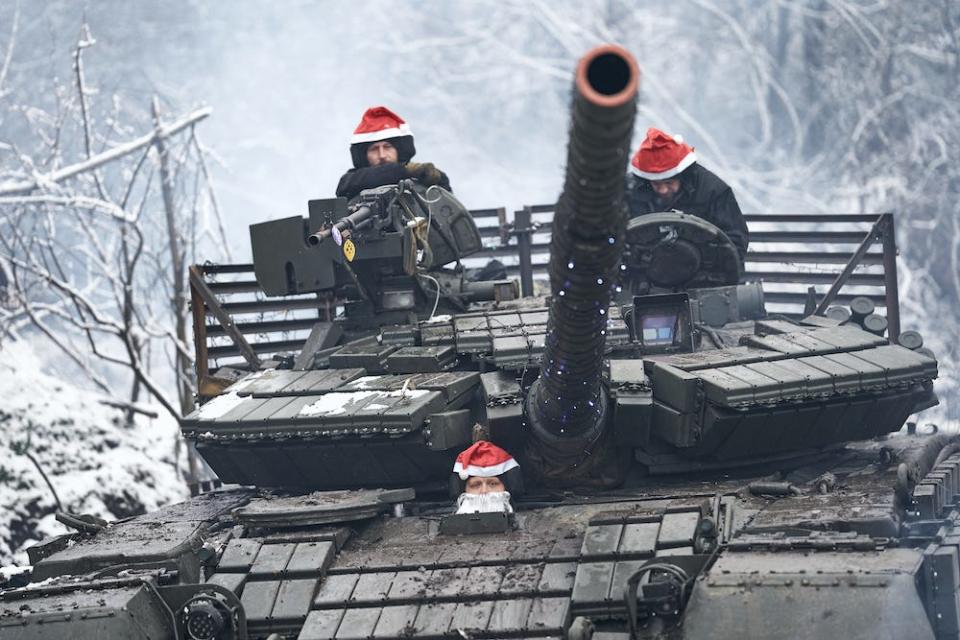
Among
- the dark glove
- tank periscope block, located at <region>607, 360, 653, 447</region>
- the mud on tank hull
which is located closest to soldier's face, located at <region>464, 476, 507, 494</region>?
the mud on tank hull

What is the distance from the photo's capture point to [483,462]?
1121cm

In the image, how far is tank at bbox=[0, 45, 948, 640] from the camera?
8.95m

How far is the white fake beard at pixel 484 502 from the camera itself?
1110 centimetres

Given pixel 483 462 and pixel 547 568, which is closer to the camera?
pixel 547 568

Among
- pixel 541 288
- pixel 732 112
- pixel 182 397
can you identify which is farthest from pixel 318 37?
pixel 541 288

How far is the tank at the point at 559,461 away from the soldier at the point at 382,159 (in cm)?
28

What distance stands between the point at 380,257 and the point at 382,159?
1.65 meters

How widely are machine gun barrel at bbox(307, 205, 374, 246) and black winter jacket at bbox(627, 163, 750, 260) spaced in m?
2.56

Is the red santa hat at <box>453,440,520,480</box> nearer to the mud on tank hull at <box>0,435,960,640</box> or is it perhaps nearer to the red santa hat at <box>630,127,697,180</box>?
the mud on tank hull at <box>0,435,960,640</box>

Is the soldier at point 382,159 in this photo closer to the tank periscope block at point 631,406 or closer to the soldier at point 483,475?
the tank periscope block at point 631,406

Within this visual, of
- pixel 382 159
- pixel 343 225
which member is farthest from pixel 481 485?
pixel 382 159

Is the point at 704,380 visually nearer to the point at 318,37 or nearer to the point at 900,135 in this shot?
the point at 900,135

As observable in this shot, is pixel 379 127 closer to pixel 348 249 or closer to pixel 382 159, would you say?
pixel 382 159

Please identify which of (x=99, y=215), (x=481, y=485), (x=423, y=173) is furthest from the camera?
(x=99, y=215)
